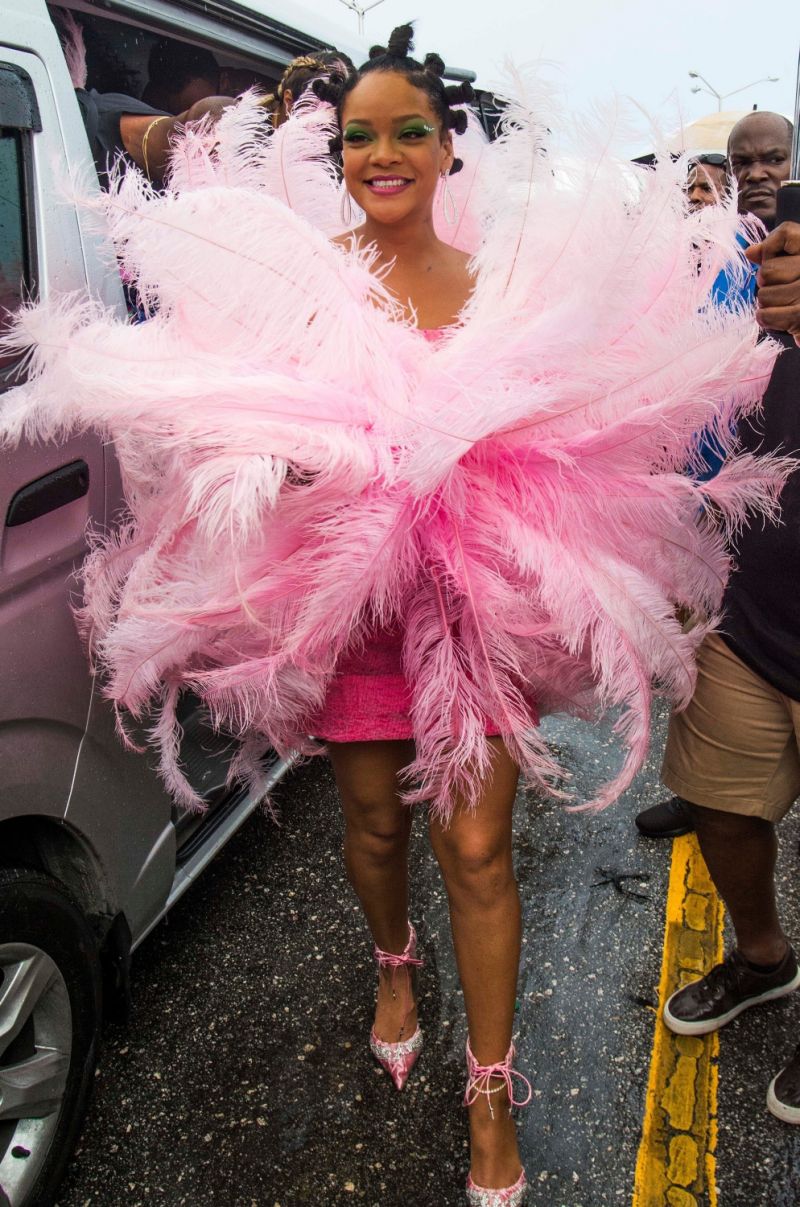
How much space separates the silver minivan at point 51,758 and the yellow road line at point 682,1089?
125cm

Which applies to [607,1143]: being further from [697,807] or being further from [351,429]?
[351,429]

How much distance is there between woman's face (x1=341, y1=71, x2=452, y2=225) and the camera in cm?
182

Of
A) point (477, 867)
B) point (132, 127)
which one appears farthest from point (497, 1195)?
point (132, 127)

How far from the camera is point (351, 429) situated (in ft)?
5.03

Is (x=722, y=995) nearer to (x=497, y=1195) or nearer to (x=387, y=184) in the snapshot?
(x=497, y=1195)

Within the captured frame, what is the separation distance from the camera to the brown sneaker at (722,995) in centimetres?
231

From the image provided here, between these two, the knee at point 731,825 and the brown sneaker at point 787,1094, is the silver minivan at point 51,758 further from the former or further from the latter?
the brown sneaker at point 787,1094

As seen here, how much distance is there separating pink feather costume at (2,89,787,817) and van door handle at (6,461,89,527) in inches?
6.0

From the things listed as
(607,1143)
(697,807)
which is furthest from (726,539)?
(607,1143)

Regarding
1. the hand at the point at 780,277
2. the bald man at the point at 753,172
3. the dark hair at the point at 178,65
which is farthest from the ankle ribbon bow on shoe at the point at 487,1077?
the dark hair at the point at 178,65

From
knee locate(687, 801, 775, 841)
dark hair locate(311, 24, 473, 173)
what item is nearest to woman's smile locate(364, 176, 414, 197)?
dark hair locate(311, 24, 473, 173)

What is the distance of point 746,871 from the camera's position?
85.3 inches

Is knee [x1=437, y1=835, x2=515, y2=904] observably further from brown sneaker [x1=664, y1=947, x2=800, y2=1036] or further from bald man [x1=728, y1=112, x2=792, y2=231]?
bald man [x1=728, y1=112, x2=792, y2=231]

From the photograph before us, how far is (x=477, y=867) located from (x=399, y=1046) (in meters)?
0.72
